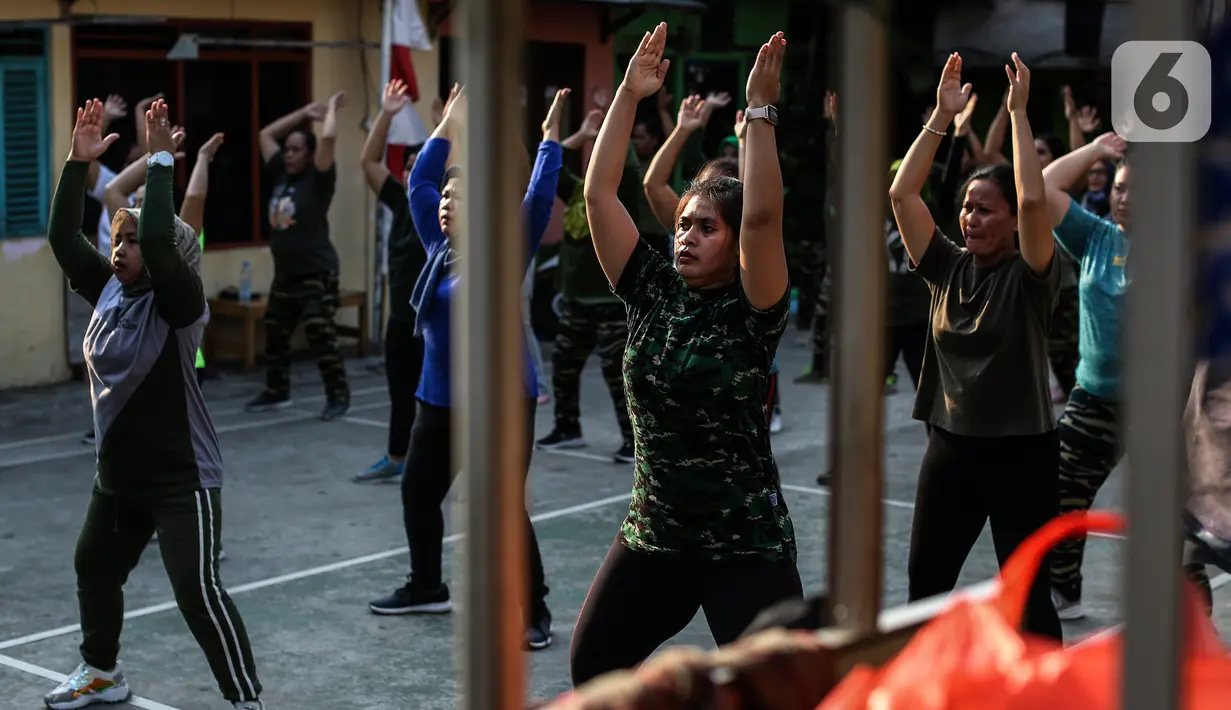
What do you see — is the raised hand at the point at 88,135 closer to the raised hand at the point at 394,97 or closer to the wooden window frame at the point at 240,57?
the raised hand at the point at 394,97

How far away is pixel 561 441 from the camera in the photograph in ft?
34.6

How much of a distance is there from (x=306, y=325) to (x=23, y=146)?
110 inches

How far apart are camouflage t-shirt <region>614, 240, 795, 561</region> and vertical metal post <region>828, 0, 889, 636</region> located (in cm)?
191

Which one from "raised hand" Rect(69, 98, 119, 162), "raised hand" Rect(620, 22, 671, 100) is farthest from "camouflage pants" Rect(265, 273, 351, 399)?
"raised hand" Rect(620, 22, 671, 100)

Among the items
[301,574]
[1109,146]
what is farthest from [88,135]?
[1109,146]

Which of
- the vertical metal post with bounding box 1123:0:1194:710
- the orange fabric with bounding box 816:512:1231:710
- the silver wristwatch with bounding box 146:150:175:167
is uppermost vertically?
the silver wristwatch with bounding box 146:150:175:167

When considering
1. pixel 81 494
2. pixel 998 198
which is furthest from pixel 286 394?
pixel 998 198


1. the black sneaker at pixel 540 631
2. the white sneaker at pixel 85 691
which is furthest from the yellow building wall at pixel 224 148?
the black sneaker at pixel 540 631

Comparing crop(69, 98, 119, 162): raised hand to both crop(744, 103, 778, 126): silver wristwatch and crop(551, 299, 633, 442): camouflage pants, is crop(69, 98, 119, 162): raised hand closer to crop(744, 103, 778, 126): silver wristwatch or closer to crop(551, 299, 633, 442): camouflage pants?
crop(744, 103, 778, 126): silver wristwatch

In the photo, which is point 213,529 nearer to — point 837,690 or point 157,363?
point 157,363

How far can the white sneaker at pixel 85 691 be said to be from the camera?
555 centimetres

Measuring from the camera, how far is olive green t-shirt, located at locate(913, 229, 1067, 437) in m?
5.32

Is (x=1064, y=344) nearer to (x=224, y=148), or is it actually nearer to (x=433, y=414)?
(x=433, y=414)

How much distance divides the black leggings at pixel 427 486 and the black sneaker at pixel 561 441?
3780 mm
